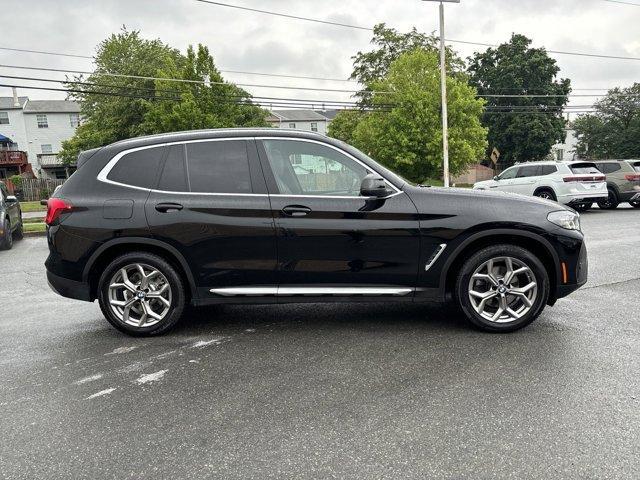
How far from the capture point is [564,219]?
4.55 metres

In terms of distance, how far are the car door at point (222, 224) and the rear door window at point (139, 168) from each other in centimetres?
13

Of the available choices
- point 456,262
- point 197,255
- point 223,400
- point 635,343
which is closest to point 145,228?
point 197,255

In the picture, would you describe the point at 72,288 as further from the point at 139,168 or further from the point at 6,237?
the point at 6,237

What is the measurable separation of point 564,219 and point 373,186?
68.5 inches

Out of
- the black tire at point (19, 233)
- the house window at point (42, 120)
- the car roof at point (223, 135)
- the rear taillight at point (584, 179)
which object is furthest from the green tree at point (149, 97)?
the car roof at point (223, 135)

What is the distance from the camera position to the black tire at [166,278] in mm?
4613

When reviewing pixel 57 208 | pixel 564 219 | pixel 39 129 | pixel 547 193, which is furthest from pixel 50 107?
pixel 564 219

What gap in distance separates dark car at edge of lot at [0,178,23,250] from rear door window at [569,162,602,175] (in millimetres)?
16111

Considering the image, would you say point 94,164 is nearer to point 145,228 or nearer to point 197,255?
point 145,228

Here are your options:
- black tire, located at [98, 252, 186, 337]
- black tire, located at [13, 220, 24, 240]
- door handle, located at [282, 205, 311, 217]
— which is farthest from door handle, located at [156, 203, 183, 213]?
black tire, located at [13, 220, 24, 240]

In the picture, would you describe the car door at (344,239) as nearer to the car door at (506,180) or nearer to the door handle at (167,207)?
the door handle at (167,207)

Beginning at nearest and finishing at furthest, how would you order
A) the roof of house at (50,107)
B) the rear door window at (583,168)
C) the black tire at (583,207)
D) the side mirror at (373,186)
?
the side mirror at (373,186) → the rear door window at (583,168) → the black tire at (583,207) → the roof of house at (50,107)

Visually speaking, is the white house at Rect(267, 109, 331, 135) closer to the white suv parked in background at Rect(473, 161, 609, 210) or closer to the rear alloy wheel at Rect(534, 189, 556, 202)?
the white suv parked in background at Rect(473, 161, 609, 210)

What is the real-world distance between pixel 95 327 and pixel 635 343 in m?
4.95
